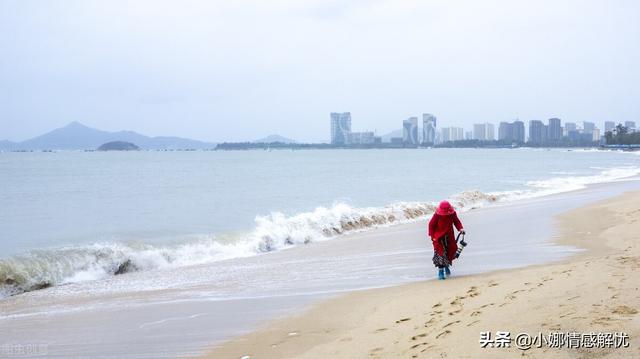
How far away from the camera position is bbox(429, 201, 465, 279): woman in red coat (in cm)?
930

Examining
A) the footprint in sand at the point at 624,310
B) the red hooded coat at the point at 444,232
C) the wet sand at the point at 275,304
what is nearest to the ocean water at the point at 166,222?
the wet sand at the point at 275,304

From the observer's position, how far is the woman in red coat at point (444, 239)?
9.30m

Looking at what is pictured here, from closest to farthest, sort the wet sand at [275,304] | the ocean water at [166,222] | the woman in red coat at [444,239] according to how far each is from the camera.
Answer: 1. the wet sand at [275,304]
2. the woman in red coat at [444,239]
3. the ocean water at [166,222]

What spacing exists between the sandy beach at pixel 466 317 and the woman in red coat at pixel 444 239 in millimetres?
348

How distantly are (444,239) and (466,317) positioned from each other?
3.56 metres

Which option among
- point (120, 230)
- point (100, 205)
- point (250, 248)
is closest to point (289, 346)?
point (250, 248)

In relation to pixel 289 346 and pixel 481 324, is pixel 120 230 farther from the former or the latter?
pixel 481 324

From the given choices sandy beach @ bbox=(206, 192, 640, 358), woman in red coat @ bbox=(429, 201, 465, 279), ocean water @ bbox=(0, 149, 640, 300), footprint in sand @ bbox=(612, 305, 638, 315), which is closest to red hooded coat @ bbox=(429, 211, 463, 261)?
woman in red coat @ bbox=(429, 201, 465, 279)

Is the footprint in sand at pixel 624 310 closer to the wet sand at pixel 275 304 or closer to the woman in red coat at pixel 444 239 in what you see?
the wet sand at pixel 275 304

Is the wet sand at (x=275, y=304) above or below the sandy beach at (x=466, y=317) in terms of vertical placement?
below

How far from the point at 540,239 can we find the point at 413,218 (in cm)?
965

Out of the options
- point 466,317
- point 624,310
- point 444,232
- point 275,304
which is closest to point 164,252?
point 275,304

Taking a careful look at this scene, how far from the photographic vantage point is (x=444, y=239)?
9.41 m

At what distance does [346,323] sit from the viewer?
6.90 m
